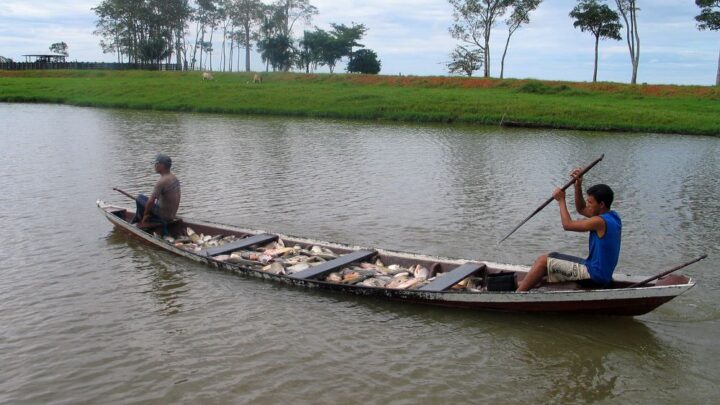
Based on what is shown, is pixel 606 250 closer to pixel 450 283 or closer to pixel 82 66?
pixel 450 283

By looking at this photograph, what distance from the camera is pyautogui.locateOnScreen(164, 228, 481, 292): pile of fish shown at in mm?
9125

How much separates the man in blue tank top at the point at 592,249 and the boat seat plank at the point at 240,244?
4.42 metres

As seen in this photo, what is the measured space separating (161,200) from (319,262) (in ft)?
11.0

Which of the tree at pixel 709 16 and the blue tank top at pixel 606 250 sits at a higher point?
the tree at pixel 709 16

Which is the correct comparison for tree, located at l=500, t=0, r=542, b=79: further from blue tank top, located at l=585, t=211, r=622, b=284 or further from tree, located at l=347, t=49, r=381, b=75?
blue tank top, located at l=585, t=211, r=622, b=284

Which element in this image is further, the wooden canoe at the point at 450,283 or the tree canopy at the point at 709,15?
the tree canopy at the point at 709,15

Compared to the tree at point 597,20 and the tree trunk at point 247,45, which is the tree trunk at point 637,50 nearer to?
the tree at point 597,20

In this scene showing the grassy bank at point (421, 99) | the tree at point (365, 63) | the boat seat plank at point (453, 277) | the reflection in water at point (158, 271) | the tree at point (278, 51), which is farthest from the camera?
the tree at point (278, 51)

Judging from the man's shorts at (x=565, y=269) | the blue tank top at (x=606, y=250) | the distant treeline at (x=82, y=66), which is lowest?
the man's shorts at (x=565, y=269)

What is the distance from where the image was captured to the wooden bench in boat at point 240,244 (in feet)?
33.5

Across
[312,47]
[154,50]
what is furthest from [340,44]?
[154,50]

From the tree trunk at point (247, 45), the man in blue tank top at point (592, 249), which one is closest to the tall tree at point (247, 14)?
the tree trunk at point (247, 45)

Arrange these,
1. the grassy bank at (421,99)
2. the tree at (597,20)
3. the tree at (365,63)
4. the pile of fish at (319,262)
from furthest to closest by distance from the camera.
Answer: the tree at (365,63)
the tree at (597,20)
the grassy bank at (421,99)
the pile of fish at (319,262)

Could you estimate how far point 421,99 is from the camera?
3981cm
